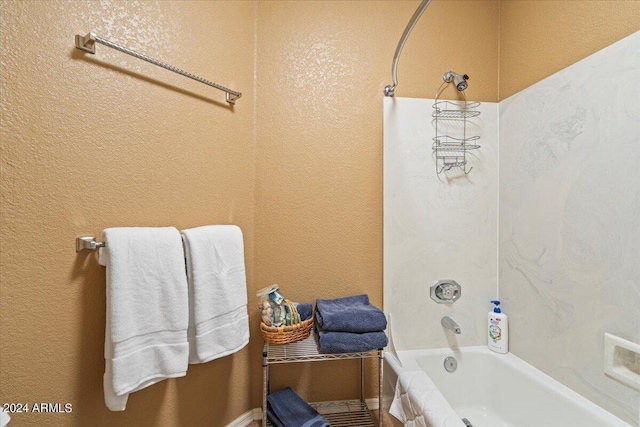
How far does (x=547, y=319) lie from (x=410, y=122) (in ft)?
3.92

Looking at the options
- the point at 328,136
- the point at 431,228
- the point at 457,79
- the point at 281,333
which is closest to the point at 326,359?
the point at 281,333

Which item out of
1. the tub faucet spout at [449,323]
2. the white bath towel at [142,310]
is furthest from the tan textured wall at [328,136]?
the white bath towel at [142,310]

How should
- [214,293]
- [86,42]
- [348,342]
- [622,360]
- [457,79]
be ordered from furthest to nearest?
[457,79] → [348,342] → [214,293] → [622,360] → [86,42]

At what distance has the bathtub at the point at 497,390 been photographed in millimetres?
1236

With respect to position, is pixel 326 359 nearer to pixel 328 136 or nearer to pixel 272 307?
pixel 272 307

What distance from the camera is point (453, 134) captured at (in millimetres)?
1697

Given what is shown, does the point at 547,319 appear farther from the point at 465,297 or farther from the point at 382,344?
the point at 382,344

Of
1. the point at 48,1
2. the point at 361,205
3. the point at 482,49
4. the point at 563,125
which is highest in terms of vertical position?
the point at 482,49

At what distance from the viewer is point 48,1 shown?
876mm

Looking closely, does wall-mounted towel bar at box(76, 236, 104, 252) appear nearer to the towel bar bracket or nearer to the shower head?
the towel bar bracket

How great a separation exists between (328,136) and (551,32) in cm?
117

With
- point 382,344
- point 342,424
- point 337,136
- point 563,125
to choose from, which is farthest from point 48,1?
point 342,424

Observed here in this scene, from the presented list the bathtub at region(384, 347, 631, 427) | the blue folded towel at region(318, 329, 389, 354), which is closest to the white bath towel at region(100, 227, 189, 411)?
the blue folded towel at region(318, 329, 389, 354)

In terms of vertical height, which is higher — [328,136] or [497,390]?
[328,136]
